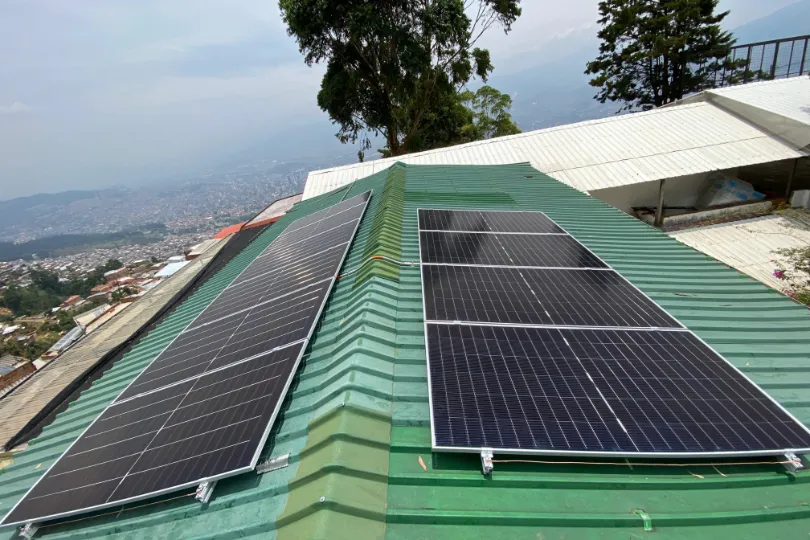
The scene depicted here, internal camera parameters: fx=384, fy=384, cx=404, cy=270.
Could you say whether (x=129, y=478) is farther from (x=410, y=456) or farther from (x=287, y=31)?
(x=287, y=31)

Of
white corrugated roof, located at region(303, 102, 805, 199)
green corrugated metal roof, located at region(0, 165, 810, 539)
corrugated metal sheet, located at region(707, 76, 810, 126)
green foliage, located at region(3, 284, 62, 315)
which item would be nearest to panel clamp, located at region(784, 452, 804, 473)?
green corrugated metal roof, located at region(0, 165, 810, 539)

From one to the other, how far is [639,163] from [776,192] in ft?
29.5

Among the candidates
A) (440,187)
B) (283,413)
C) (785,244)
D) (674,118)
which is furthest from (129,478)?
(674,118)

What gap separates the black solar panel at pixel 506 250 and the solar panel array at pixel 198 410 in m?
2.13

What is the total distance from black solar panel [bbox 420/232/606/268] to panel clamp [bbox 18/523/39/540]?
616cm

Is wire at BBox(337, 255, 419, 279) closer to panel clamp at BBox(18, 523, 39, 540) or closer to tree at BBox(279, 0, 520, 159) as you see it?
panel clamp at BBox(18, 523, 39, 540)

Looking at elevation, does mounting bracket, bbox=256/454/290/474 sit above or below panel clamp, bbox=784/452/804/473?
above

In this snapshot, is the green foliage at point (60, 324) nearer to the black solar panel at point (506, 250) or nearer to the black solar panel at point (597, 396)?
the black solar panel at point (506, 250)

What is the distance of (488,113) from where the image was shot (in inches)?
1646

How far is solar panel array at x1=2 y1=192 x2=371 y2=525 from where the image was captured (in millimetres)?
4031

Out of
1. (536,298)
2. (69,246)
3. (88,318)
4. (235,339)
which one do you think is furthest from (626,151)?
(69,246)

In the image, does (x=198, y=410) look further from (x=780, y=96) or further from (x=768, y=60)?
(x=768, y=60)

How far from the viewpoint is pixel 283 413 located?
4680mm

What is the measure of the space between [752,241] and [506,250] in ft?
45.7
